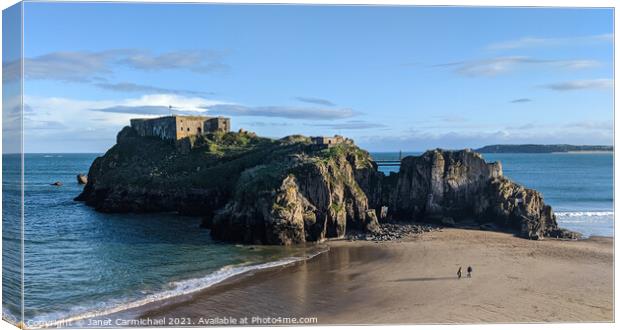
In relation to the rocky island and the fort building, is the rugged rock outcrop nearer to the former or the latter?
the rocky island

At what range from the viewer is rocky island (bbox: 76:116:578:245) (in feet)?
125

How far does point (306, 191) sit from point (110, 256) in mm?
14201

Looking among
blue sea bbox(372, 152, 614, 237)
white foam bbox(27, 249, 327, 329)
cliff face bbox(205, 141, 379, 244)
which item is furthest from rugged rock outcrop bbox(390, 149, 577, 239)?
white foam bbox(27, 249, 327, 329)

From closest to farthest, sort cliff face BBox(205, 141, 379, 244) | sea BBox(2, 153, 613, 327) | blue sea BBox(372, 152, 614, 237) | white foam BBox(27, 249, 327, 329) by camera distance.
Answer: sea BBox(2, 153, 613, 327) < white foam BBox(27, 249, 327, 329) < cliff face BBox(205, 141, 379, 244) < blue sea BBox(372, 152, 614, 237)

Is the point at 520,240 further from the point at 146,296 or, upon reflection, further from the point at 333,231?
the point at 146,296

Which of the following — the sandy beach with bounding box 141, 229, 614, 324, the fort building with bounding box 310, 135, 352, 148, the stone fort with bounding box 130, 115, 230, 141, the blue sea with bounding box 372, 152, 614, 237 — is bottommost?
the sandy beach with bounding box 141, 229, 614, 324

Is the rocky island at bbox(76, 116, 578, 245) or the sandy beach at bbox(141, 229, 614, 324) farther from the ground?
the rocky island at bbox(76, 116, 578, 245)

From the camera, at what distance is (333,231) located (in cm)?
3900

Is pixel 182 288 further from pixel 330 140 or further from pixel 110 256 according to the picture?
pixel 330 140

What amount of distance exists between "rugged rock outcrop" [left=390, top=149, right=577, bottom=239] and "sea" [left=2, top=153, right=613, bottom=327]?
6321 millimetres

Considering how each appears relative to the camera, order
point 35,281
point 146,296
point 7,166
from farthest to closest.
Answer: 1. point 35,281
2. point 146,296
3. point 7,166

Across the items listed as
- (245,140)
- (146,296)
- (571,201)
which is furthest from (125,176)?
(571,201)

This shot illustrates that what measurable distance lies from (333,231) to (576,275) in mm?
16150

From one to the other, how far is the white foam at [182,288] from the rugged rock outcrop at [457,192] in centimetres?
1385
